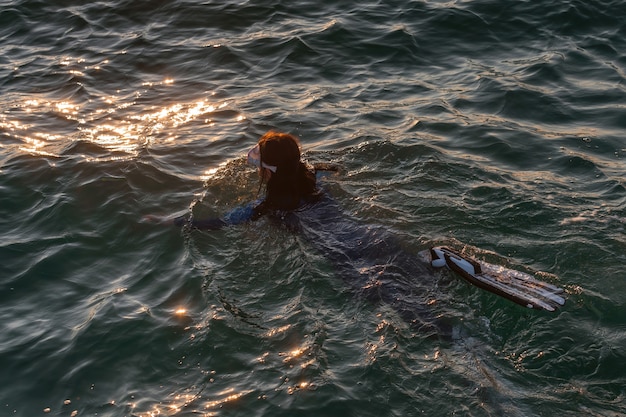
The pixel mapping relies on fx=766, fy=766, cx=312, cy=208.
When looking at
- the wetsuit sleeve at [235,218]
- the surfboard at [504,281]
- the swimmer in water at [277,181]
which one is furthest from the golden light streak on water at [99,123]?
the surfboard at [504,281]

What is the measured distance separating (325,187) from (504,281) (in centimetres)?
220

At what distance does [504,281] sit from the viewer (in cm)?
604

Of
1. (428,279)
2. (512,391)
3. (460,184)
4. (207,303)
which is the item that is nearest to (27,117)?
(207,303)

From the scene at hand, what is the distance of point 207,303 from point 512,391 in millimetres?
2665

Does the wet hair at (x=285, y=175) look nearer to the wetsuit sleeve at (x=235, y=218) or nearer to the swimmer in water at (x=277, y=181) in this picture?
the swimmer in water at (x=277, y=181)

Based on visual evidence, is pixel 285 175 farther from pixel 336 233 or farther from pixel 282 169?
pixel 336 233

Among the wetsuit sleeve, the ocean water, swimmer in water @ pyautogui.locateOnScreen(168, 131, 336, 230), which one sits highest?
swimmer in water @ pyautogui.locateOnScreen(168, 131, 336, 230)

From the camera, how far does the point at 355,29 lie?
12.3 metres

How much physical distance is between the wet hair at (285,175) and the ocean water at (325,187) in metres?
0.33

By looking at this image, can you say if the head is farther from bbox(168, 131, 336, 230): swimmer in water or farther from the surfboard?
the surfboard

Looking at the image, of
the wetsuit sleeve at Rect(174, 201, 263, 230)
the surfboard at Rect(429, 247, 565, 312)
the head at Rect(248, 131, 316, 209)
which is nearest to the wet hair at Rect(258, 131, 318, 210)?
the head at Rect(248, 131, 316, 209)

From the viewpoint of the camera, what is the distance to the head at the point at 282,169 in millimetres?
6875

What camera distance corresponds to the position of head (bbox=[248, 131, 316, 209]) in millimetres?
6875

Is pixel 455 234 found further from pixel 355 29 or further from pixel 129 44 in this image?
pixel 129 44
